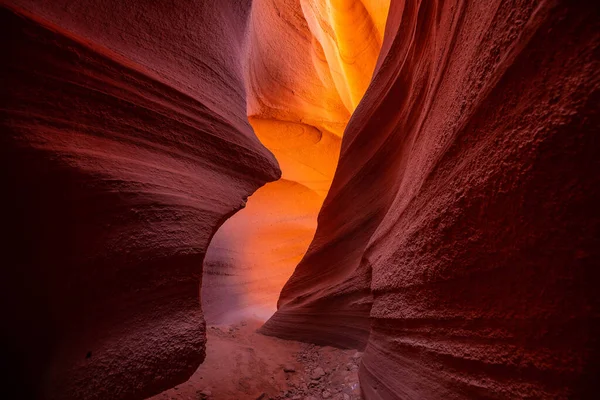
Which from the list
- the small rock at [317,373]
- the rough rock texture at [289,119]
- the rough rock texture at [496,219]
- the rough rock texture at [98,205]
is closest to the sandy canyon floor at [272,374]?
the small rock at [317,373]

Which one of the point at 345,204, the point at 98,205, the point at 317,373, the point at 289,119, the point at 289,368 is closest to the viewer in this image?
the point at 98,205

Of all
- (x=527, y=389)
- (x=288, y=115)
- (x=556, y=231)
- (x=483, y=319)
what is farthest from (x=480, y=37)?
(x=288, y=115)

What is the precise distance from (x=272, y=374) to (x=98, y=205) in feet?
5.37

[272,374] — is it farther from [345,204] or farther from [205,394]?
[345,204]

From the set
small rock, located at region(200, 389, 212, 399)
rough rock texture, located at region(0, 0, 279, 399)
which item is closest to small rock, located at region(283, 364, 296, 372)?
small rock, located at region(200, 389, 212, 399)

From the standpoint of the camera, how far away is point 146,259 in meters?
1.50

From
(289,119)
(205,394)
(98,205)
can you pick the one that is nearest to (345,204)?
(205,394)

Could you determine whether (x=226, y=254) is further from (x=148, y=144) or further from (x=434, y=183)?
(x=434, y=183)

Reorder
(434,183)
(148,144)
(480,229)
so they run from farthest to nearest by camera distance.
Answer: (148,144)
(434,183)
(480,229)

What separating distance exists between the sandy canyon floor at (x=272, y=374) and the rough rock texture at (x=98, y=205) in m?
0.61

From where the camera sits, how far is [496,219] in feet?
2.88

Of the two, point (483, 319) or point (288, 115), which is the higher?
point (288, 115)

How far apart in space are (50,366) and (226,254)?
4.29 m

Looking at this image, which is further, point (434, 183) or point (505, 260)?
point (434, 183)
